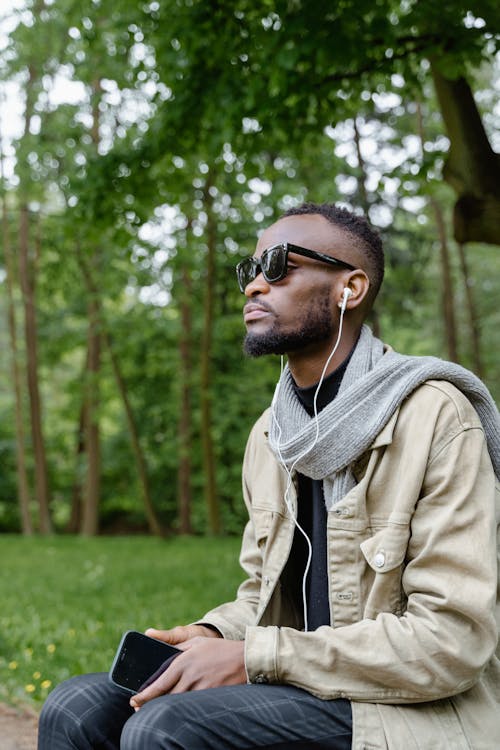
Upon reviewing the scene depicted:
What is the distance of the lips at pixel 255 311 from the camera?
251cm

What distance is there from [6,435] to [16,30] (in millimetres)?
19119

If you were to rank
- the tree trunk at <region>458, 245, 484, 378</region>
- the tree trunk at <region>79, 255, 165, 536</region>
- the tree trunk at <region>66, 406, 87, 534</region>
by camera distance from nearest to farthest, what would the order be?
the tree trunk at <region>79, 255, 165, 536</region>, the tree trunk at <region>458, 245, 484, 378</region>, the tree trunk at <region>66, 406, 87, 534</region>

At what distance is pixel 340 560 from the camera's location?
2176mm

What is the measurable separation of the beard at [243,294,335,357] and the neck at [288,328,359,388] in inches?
1.1

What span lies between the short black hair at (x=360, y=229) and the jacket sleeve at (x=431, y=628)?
2.35 feet

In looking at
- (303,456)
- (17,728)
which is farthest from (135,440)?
(303,456)

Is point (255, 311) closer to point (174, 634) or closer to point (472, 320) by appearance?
point (174, 634)

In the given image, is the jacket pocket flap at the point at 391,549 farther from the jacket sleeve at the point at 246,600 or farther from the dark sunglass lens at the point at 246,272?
the dark sunglass lens at the point at 246,272

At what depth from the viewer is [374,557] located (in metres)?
2.07

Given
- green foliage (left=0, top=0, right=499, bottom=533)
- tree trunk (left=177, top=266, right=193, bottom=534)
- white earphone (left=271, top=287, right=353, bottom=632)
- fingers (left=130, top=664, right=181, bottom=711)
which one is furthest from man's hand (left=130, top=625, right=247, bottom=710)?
tree trunk (left=177, top=266, right=193, bottom=534)

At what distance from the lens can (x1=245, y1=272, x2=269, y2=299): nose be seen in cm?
252

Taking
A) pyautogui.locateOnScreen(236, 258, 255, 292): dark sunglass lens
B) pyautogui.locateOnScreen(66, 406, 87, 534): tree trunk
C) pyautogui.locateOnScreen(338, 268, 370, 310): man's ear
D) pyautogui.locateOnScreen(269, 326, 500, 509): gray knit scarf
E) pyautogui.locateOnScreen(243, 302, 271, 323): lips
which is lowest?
pyautogui.locateOnScreen(66, 406, 87, 534): tree trunk

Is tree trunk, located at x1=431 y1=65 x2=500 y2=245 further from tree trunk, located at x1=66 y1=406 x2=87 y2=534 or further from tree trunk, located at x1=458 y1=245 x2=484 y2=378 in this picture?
tree trunk, located at x1=66 y1=406 x2=87 y2=534

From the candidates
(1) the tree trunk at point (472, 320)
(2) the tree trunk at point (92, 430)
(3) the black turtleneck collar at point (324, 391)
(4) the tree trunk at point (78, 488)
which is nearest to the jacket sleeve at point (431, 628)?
(3) the black turtleneck collar at point (324, 391)
